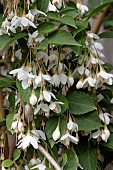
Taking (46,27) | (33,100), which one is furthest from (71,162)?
(46,27)

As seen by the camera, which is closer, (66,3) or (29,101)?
(29,101)

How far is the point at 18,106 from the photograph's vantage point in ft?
2.69

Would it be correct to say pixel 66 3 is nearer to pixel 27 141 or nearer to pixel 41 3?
pixel 41 3

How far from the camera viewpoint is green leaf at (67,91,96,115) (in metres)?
0.79

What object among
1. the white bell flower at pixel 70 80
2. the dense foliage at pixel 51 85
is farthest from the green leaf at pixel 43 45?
the white bell flower at pixel 70 80

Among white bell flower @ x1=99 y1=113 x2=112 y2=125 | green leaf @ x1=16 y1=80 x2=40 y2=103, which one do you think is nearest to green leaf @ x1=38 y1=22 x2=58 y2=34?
green leaf @ x1=16 y1=80 x2=40 y2=103

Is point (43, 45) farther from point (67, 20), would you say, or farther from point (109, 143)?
point (109, 143)

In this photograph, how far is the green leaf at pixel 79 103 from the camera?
0.79m

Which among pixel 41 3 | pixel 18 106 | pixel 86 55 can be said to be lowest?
pixel 18 106

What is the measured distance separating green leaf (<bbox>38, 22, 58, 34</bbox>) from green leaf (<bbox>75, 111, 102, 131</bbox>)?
202 mm

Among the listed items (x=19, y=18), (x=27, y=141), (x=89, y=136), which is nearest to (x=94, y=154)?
(x=89, y=136)

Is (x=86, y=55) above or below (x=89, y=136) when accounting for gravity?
above

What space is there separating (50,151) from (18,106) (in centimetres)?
12

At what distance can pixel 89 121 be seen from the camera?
79 cm
